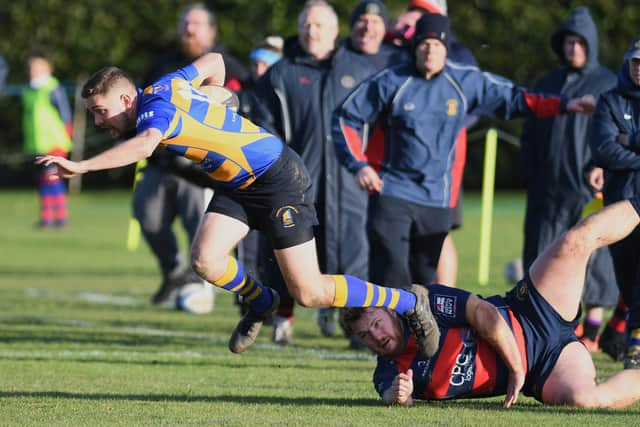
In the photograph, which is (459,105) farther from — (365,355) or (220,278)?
(220,278)

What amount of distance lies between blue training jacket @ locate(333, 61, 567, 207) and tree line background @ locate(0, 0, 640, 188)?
17.1 meters

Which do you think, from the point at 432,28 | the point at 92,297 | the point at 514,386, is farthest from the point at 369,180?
the point at 92,297

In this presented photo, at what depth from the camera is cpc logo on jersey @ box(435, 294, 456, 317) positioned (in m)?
6.72

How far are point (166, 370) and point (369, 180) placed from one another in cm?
180

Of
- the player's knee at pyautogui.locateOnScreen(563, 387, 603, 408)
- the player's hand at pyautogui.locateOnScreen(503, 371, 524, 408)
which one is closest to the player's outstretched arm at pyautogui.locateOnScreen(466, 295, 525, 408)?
the player's hand at pyautogui.locateOnScreen(503, 371, 524, 408)

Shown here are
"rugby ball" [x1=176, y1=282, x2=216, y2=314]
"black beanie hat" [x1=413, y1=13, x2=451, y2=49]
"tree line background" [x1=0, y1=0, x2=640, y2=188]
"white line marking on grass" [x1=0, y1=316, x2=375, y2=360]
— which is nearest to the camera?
"black beanie hat" [x1=413, y1=13, x2=451, y2=49]

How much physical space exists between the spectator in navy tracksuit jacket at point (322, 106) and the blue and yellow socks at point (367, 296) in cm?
269

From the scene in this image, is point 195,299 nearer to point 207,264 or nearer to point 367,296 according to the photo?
point 207,264

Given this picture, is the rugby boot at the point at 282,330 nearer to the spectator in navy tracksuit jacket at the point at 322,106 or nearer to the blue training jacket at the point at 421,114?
the spectator in navy tracksuit jacket at the point at 322,106

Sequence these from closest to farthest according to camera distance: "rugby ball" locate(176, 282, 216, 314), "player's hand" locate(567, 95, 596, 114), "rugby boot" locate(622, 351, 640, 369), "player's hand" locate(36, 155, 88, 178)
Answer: "player's hand" locate(36, 155, 88, 178) < "rugby boot" locate(622, 351, 640, 369) < "player's hand" locate(567, 95, 596, 114) < "rugby ball" locate(176, 282, 216, 314)

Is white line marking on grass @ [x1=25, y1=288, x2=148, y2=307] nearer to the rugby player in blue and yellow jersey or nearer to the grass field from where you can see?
the grass field

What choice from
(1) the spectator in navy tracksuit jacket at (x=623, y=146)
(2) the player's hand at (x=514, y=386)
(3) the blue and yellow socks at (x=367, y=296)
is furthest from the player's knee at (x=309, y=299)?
(1) the spectator in navy tracksuit jacket at (x=623, y=146)

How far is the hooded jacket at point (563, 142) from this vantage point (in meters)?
9.68

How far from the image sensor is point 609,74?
9.71 m
